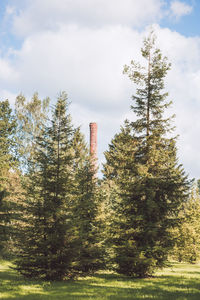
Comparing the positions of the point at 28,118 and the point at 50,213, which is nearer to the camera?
the point at 50,213

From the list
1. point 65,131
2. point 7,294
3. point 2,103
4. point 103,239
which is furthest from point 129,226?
point 2,103

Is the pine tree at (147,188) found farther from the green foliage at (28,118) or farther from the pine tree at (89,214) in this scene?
the green foliage at (28,118)

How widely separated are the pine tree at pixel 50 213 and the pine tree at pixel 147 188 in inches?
119

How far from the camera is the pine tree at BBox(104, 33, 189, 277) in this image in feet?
50.6

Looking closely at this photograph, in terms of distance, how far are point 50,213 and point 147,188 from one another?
5326 millimetres

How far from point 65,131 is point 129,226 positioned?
20.4 ft

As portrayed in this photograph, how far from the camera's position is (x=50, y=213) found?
14.2 m

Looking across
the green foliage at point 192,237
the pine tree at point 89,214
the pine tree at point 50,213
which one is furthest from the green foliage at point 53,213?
the green foliage at point 192,237

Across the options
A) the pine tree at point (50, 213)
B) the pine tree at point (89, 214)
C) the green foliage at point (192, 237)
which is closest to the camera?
the pine tree at point (50, 213)

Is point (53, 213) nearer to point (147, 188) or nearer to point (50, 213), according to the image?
point (50, 213)

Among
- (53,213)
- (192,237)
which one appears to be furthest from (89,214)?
(192,237)

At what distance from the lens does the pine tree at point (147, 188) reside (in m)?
15.4

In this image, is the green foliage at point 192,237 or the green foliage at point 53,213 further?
the green foliage at point 192,237

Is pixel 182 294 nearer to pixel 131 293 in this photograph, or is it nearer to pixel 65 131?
pixel 131 293
